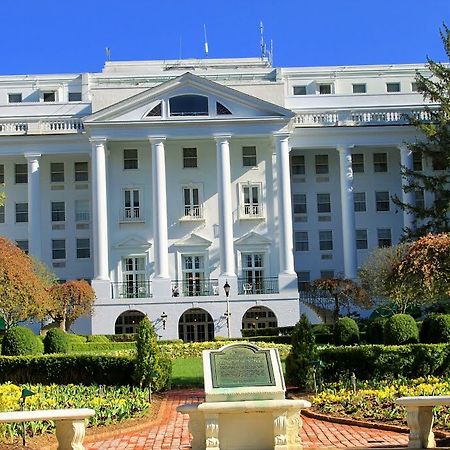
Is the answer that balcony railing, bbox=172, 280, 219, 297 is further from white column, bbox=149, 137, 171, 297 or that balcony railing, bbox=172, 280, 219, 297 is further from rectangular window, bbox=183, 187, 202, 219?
rectangular window, bbox=183, 187, 202, 219

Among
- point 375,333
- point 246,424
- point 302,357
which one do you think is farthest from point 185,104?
point 246,424

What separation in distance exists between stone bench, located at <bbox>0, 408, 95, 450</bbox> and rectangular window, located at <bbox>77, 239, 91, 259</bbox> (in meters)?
40.6

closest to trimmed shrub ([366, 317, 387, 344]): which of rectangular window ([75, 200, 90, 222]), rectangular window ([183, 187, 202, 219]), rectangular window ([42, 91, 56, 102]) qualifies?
rectangular window ([183, 187, 202, 219])

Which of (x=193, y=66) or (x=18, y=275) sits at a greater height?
(x=193, y=66)

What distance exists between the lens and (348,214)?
50344 millimetres

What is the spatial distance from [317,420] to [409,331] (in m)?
11.2

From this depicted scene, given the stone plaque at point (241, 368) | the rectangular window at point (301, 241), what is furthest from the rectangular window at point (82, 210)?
the stone plaque at point (241, 368)

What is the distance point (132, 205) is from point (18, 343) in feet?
84.8

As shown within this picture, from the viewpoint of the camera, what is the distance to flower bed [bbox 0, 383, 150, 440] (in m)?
13.9

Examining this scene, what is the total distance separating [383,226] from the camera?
52.8m

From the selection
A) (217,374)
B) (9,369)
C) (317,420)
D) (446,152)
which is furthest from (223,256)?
(217,374)

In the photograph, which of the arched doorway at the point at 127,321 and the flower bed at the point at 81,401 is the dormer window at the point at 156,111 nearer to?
the arched doorway at the point at 127,321

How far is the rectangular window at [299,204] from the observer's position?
5291 cm

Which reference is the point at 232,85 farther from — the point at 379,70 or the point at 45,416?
the point at 45,416
